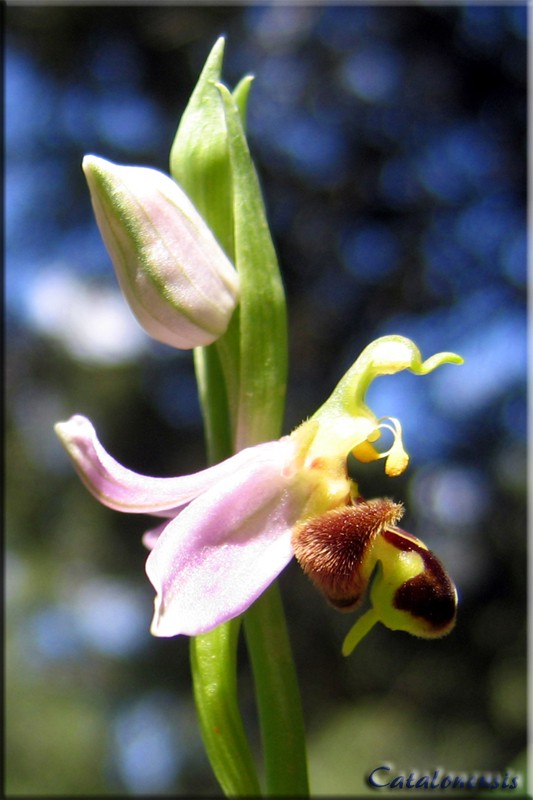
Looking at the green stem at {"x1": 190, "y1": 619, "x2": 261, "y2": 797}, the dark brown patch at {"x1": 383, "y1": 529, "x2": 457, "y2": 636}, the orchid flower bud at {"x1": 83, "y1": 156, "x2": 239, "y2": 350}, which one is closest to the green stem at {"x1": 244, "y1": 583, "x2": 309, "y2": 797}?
the green stem at {"x1": 190, "y1": 619, "x2": 261, "y2": 797}

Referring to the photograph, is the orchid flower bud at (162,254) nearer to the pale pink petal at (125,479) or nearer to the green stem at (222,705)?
the pale pink petal at (125,479)

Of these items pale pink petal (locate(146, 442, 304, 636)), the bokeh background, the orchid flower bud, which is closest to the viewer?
pale pink petal (locate(146, 442, 304, 636))

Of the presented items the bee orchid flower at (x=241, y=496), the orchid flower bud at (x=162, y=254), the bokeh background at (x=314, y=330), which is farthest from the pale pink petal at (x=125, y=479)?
the bokeh background at (x=314, y=330)

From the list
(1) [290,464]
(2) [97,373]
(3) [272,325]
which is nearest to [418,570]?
(1) [290,464]

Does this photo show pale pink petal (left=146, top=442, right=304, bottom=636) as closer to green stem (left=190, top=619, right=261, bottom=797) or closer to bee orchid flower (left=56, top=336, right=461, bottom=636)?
bee orchid flower (left=56, top=336, right=461, bottom=636)

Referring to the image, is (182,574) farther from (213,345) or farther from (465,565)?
(465,565)
